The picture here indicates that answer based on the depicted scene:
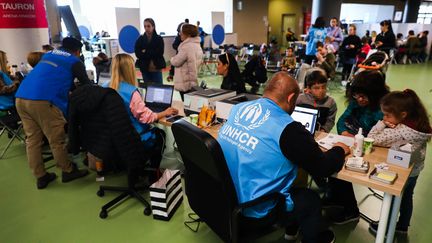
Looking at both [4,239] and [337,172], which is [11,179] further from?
[337,172]

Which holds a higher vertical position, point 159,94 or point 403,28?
point 403,28

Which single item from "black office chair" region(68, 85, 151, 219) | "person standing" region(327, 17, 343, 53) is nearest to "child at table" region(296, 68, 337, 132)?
"black office chair" region(68, 85, 151, 219)

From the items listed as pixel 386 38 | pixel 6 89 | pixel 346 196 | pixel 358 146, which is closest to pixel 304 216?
pixel 358 146

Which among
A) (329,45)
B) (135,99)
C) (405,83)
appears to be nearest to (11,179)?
(135,99)

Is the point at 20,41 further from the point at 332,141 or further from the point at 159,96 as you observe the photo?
the point at 332,141

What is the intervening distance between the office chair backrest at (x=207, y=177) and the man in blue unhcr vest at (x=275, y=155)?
0.09 m

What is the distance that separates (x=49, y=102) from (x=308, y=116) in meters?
2.25

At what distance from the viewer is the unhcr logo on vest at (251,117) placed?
149cm

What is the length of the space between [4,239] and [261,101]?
2.13 meters

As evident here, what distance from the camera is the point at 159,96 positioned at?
3.17 m

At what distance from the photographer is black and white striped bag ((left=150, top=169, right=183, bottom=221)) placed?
2404mm

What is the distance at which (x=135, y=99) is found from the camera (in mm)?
2543

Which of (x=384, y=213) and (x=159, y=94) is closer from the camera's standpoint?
(x=384, y=213)

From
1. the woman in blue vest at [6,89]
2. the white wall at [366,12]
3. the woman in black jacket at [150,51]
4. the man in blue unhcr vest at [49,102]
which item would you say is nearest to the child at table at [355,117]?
the man in blue unhcr vest at [49,102]
